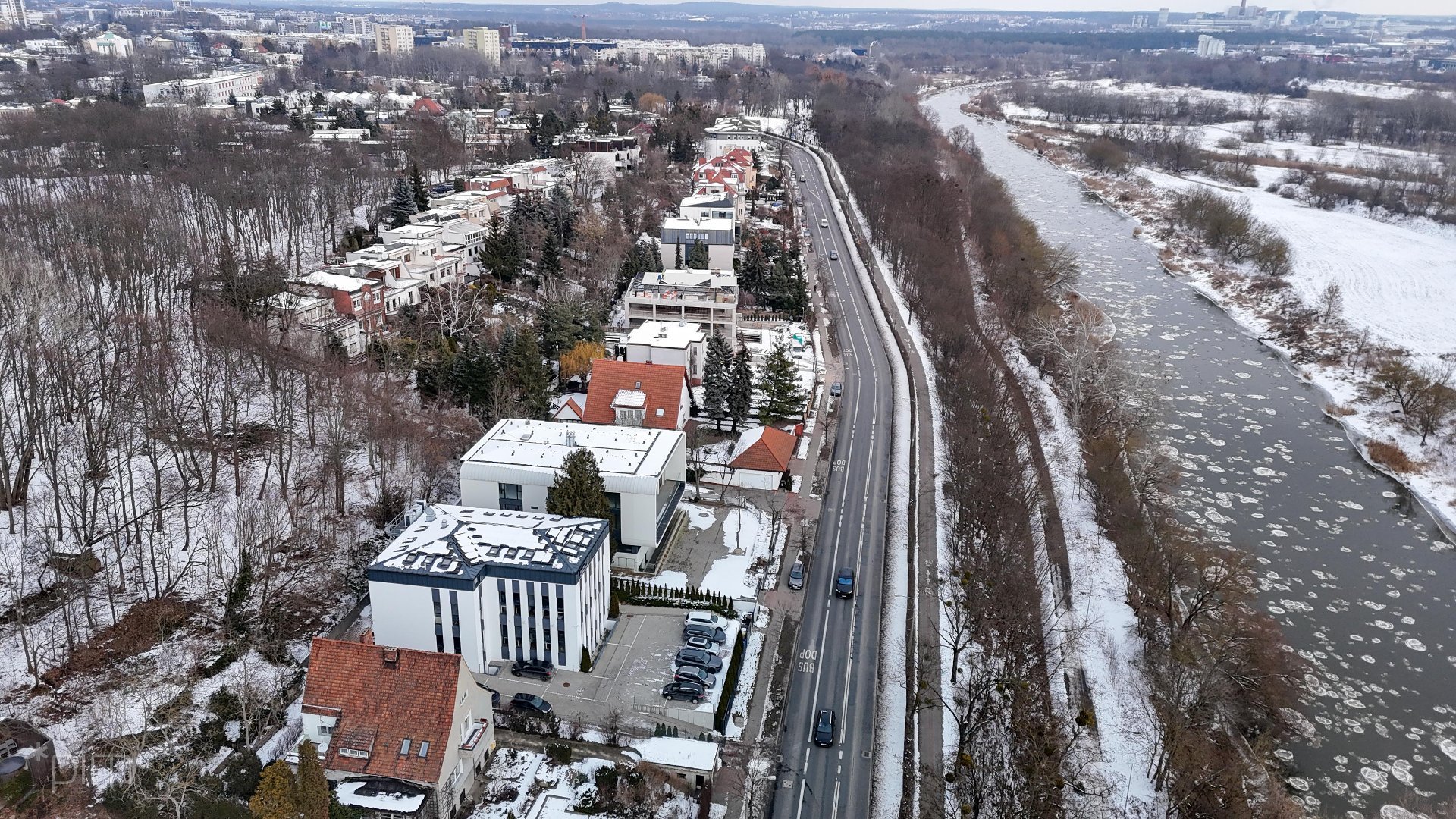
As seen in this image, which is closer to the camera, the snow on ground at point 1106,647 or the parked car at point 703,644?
the snow on ground at point 1106,647

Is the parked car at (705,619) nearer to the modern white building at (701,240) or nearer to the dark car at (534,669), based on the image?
the dark car at (534,669)

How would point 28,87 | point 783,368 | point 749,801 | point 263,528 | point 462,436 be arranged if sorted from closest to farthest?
point 749,801 → point 263,528 → point 462,436 → point 783,368 → point 28,87

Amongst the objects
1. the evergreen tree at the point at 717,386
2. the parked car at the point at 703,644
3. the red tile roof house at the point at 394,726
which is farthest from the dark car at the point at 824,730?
the evergreen tree at the point at 717,386

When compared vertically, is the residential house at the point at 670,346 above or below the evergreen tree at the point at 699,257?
below

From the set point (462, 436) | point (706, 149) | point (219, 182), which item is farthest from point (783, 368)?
point (706, 149)

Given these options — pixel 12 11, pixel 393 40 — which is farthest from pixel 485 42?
pixel 12 11

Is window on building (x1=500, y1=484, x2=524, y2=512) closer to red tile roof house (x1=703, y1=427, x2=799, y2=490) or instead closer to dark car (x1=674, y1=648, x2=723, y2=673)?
dark car (x1=674, y1=648, x2=723, y2=673)

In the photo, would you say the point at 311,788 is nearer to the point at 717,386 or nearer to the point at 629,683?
the point at 629,683

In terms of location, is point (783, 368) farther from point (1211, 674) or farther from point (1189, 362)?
point (1189, 362)

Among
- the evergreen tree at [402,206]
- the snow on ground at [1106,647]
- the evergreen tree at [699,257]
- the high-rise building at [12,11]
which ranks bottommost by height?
the snow on ground at [1106,647]
